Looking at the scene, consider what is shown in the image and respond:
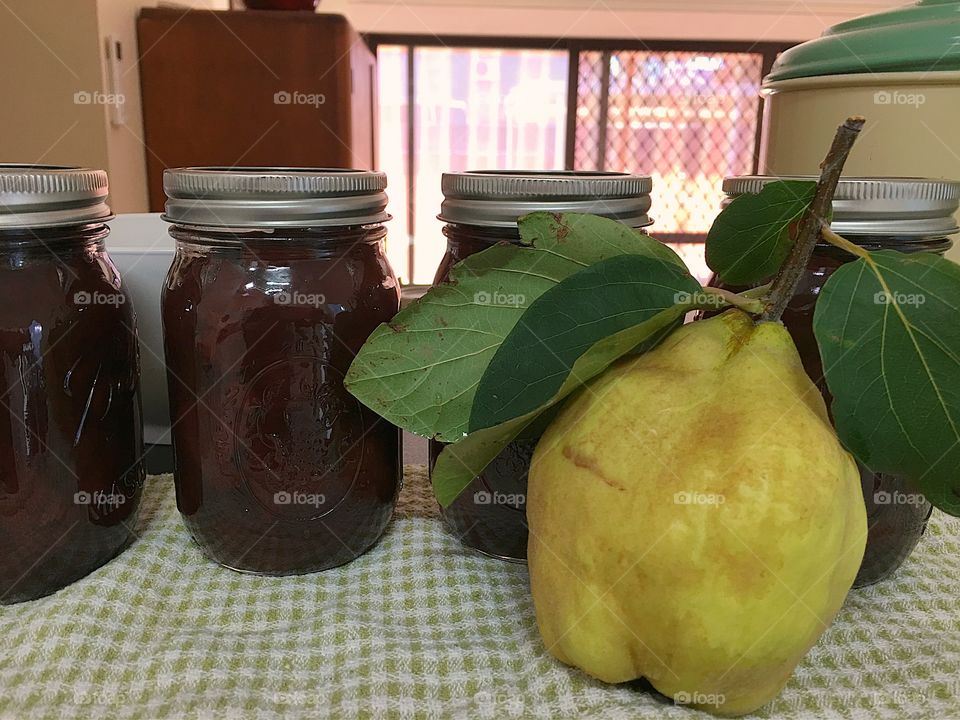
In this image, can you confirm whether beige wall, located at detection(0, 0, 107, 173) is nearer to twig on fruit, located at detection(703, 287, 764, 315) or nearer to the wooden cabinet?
the wooden cabinet

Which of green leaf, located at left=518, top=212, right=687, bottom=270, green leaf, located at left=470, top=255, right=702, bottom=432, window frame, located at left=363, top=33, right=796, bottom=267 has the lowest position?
green leaf, located at left=470, top=255, right=702, bottom=432

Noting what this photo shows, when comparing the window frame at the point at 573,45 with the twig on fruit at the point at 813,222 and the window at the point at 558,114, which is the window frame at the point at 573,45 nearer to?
the window at the point at 558,114

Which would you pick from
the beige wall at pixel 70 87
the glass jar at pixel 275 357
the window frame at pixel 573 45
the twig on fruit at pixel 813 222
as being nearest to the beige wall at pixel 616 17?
the window frame at pixel 573 45

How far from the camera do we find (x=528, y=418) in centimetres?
35

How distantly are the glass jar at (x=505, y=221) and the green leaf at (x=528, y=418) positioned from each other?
36 millimetres

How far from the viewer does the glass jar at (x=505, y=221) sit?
44 cm

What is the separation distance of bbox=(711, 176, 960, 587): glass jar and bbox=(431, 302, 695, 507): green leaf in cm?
9

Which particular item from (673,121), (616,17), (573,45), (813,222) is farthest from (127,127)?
(673,121)

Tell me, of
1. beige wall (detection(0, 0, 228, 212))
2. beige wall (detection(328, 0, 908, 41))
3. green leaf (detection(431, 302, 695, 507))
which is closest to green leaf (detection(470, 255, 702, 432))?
green leaf (detection(431, 302, 695, 507))

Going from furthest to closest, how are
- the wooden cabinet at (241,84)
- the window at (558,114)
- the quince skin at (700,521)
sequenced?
the window at (558,114) < the wooden cabinet at (241,84) < the quince skin at (700,521)

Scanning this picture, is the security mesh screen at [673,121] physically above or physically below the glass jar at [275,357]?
above

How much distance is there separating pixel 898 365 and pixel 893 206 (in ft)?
0.37

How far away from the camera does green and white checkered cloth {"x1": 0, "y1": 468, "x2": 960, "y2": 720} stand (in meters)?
0.35

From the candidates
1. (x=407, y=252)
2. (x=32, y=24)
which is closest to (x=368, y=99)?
(x=32, y=24)
